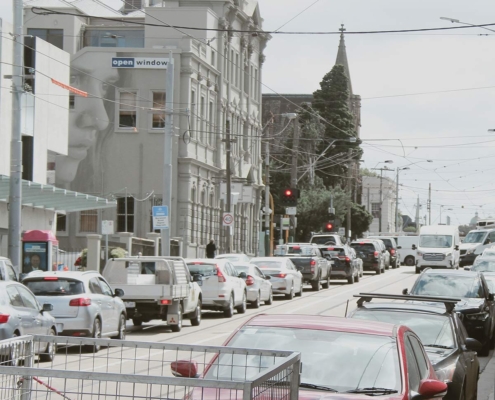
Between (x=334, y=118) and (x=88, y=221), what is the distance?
160 feet

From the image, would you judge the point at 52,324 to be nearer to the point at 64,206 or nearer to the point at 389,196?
the point at 64,206

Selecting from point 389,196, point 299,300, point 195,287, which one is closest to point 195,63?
point 299,300

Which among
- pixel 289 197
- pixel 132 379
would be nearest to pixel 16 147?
pixel 132 379

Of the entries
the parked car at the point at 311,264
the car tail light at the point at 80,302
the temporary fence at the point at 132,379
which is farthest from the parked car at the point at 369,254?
the temporary fence at the point at 132,379

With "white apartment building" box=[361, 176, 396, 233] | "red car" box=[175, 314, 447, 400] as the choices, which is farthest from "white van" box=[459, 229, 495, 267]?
"white apartment building" box=[361, 176, 396, 233]

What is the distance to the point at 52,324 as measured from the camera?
1859 centimetres

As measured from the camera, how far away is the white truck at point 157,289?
2506cm

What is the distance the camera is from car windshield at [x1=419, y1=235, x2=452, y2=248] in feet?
190

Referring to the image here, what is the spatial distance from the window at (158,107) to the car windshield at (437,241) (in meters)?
15.5

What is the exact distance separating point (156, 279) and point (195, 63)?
3142 cm

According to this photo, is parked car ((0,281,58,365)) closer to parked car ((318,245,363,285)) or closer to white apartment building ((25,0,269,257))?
parked car ((318,245,363,285))

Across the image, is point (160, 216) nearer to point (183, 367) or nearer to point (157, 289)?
point (157, 289)

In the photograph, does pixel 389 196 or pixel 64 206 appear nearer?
pixel 64 206

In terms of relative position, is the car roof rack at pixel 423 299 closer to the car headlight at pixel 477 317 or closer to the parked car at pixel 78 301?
the car headlight at pixel 477 317
